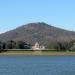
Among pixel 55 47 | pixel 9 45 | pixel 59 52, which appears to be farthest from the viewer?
pixel 9 45

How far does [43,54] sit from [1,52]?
14.5 metres

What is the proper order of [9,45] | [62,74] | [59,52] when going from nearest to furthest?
[62,74] → [59,52] → [9,45]

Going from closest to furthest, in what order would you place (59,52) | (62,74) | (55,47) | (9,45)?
(62,74), (59,52), (55,47), (9,45)

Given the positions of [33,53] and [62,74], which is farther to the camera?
[33,53]

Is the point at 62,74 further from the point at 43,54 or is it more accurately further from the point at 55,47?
the point at 55,47

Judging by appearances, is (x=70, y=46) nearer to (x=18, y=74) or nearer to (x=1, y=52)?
(x=1, y=52)

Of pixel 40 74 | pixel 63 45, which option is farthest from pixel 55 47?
pixel 40 74

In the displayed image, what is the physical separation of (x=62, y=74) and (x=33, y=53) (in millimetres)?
107248

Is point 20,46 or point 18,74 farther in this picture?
point 20,46

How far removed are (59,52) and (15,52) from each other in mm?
15292

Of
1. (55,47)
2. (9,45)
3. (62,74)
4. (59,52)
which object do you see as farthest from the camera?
(9,45)

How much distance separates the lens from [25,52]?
158 meters

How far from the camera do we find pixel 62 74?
5059cm

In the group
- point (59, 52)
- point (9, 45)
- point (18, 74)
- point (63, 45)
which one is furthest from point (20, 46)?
point (18, 74)
